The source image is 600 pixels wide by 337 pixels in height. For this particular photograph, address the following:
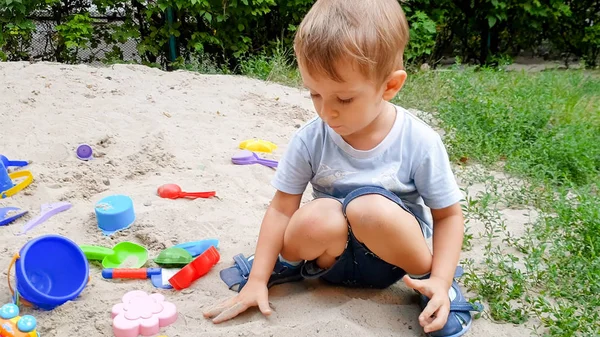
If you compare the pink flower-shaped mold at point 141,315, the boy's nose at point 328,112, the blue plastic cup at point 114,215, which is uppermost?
the boy's nose at point 328,112

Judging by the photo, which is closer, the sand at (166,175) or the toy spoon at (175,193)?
the sand at (166,175)

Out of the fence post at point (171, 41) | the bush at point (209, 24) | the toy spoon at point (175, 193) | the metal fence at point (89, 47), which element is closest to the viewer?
the toy spoon at point (175, 193)

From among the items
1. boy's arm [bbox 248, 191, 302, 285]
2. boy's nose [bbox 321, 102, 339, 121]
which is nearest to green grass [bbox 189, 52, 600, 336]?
boy's arm [bbox 248, 191, 302, 285]

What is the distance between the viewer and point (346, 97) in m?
1.53

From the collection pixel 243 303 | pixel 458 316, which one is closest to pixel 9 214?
pixel 243 303

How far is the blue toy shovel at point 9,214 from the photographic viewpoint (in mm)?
2263

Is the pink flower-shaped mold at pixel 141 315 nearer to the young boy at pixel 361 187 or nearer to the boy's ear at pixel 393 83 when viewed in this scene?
the young boy at pixel 361 187

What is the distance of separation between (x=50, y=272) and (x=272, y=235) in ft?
2.21

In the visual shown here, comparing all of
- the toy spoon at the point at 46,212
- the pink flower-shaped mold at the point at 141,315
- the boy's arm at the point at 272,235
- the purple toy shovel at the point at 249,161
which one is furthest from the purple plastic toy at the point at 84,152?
the boy's arm at the point at 272,235

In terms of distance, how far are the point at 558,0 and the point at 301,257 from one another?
5.43m

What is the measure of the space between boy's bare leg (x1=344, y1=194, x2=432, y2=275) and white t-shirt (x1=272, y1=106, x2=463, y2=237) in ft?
0.37

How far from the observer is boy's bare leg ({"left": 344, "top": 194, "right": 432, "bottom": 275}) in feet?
5.10

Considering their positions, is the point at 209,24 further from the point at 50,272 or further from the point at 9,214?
the point at 50,272

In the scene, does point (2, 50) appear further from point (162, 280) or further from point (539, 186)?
point (539, 186)
